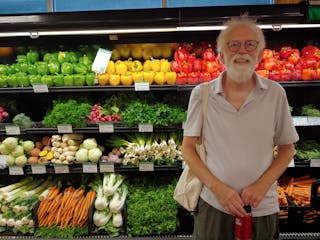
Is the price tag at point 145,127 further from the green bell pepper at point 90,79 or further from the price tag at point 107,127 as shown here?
the green bell pepper at point 90,79

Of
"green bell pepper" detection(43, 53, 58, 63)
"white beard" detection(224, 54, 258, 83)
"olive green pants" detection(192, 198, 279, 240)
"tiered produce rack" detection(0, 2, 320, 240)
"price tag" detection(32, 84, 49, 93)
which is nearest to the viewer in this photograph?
"white beard" detection(224, 54, 258, 83)

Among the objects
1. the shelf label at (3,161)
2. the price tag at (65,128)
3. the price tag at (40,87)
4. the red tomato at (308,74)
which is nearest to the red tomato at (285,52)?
the red tomato at (308,74)

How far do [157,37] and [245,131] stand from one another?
1692 mm

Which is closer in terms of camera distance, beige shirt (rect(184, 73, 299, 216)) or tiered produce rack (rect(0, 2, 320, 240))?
beige shirt (rect(184, 73, 299, 216))

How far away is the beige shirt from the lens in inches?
61.2

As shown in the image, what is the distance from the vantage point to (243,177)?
1.58 meters

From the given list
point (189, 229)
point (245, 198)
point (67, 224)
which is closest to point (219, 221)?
point (245, 198)

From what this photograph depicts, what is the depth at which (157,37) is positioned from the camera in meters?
2.89

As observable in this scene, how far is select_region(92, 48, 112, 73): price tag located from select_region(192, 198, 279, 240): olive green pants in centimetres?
159

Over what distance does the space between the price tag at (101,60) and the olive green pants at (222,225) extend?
1.59m

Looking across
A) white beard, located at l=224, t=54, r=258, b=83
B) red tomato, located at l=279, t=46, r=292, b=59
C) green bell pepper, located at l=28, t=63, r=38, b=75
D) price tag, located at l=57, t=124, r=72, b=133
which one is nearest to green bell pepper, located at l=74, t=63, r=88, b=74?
green bell pepper, located at l=28, t=63, r=38, b=75

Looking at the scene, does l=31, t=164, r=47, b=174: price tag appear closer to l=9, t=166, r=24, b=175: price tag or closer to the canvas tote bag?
l=9, t=166, r=24, b=175: price tag

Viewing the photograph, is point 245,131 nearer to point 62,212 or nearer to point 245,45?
point 245,45

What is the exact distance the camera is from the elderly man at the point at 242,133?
1.53m
